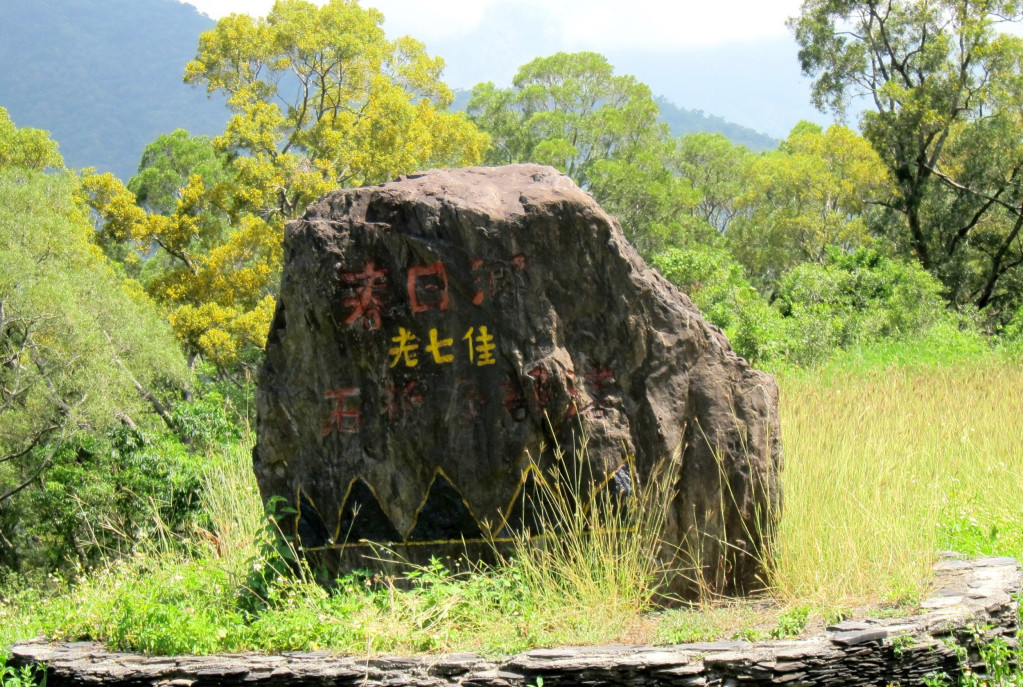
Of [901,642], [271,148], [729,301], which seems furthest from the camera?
[271,148]

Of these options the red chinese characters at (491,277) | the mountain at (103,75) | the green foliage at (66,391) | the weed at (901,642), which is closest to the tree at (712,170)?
the green foliage at (66,391)

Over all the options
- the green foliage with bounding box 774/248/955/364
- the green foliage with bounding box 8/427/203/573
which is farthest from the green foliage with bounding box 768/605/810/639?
the green foliage with bounding box 774/248/955/364

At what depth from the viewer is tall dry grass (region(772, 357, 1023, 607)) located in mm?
4695

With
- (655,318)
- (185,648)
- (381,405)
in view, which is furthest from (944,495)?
(185,648)

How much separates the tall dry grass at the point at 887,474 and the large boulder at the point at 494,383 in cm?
30

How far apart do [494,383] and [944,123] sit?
14691mm

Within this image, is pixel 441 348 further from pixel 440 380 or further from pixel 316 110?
pixel 316 110

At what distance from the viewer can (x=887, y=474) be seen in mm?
5629

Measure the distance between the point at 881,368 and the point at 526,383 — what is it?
258 inches

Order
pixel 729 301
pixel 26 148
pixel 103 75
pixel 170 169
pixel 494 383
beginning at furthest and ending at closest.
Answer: pixel 103 75, pixel 170 169, pixel 26 148, pixel 729 301, pixel 494 383

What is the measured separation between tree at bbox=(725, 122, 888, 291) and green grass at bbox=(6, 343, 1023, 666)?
17639 millimetres

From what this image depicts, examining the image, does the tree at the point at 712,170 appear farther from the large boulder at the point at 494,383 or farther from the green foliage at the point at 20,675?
the green foliage at the point at 20,675

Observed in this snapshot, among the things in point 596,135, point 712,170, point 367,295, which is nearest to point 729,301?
point 367,295

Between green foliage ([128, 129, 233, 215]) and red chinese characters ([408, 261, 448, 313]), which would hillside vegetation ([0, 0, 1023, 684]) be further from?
red chinese characters ([408, 261, 448, 313])
